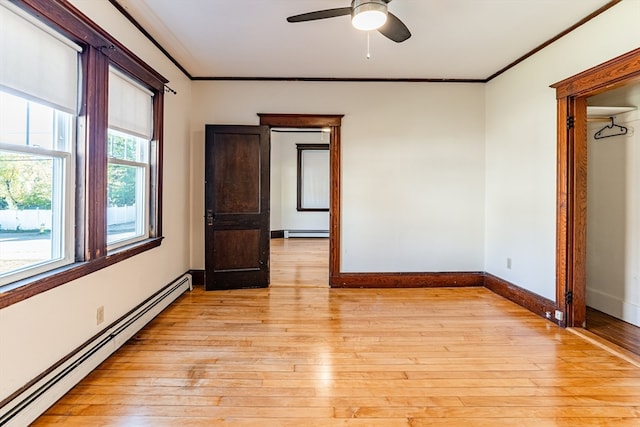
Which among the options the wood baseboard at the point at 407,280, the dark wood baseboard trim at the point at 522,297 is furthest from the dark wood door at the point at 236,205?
the dark wood baseboard trim at the point at 522,297

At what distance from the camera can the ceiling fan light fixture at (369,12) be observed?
232 centimetres

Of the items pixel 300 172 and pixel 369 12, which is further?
pixel 300 172

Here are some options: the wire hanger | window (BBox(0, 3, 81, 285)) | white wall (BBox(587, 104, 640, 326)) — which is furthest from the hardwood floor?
window (BBox(0, 3, 81, 285))

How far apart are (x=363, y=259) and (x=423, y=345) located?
1.86 meters

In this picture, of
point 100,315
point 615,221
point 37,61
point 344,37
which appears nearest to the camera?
point 37,61

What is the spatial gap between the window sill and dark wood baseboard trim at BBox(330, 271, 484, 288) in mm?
2591

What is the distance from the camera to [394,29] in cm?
252

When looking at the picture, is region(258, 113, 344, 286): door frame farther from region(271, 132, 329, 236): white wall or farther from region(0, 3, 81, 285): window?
region(271, 132, 329, 236): white wall

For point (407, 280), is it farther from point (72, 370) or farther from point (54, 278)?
point (54, 278)

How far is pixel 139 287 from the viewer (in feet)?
10.1

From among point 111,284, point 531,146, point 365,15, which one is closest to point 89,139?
point 111,284

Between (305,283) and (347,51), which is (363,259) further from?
(347,51)

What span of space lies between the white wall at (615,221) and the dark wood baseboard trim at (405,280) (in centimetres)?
130

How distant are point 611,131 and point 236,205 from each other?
167 inches
